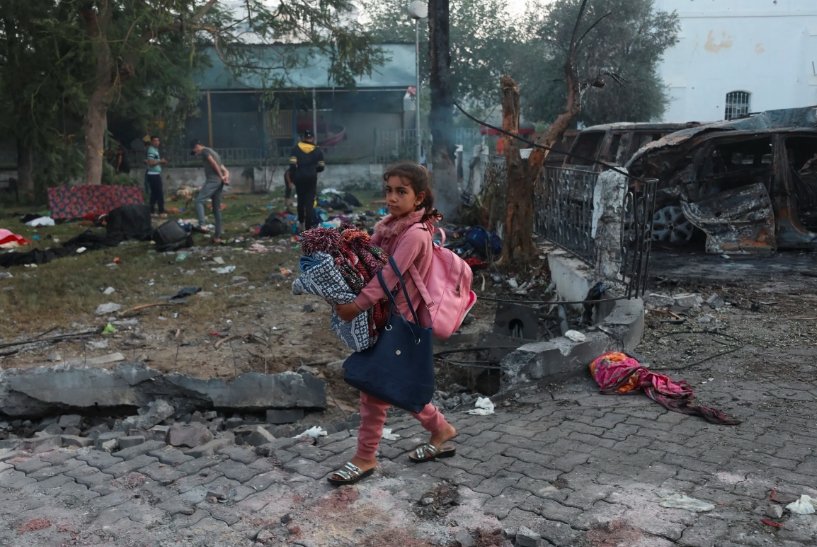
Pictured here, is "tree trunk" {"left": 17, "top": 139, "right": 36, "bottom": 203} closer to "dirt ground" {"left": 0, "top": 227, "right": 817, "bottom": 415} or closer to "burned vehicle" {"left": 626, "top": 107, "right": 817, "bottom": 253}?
"dirt ground" {"left": 0, "top": 227, "right": 817, "bottom": 415}

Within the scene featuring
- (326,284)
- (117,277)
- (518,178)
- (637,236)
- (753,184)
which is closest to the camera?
(326,284)

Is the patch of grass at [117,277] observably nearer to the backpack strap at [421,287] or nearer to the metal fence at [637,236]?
the metal fence at [637,236]

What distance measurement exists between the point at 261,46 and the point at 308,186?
197 inches

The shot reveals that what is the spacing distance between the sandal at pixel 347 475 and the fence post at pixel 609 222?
3844 millimetres

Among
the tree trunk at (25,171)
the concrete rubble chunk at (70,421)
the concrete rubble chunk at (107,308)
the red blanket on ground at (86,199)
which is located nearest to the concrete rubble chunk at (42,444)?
the concrete rubble chunk at (70,421)

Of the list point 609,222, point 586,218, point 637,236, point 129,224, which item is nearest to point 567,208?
point 586,218

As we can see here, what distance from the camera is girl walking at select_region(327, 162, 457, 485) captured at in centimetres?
313

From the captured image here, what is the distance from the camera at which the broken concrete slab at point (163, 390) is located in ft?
16.0

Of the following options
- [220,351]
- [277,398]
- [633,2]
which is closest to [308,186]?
[220,351]

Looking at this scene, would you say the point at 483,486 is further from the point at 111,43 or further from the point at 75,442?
the point at 111,43

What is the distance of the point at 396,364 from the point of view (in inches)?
125

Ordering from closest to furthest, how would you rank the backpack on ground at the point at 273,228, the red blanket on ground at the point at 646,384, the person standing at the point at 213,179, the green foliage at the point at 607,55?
the red blanket on ground at the point at 646,384 → the person standing at the point at 213,179 → the backpack on ground at the point at 273,228 → the green foliage at the point at 607,55

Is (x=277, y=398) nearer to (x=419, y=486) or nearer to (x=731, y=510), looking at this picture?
(x=419, y=486)

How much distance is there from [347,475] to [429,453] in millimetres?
459
